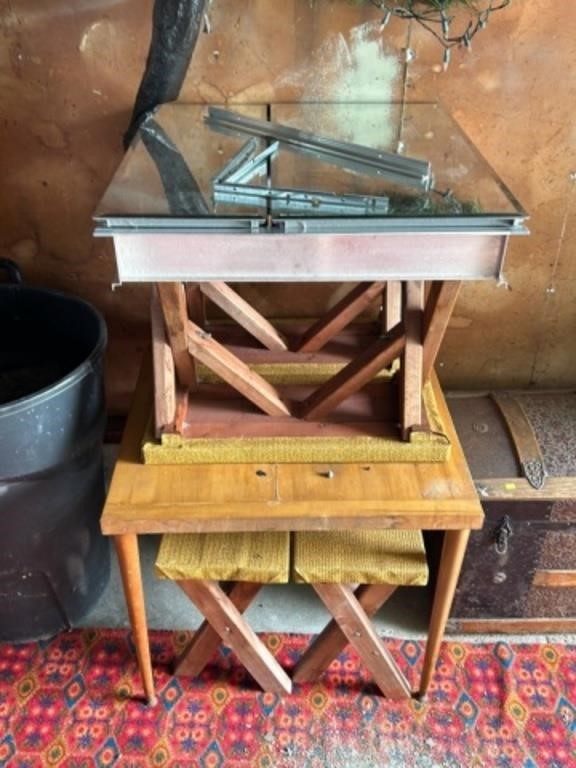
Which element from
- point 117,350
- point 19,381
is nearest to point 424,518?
point 19,381

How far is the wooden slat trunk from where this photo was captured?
139 centimetres

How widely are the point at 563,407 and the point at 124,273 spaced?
Answer: 107 centimetres

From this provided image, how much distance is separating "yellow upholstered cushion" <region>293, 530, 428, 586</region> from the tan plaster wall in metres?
0.68

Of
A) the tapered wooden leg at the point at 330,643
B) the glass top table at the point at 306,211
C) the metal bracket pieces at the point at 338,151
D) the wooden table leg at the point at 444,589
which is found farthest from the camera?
the tapered wooden leg at the point at 330,643

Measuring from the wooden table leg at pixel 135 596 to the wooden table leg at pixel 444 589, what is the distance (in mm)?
530

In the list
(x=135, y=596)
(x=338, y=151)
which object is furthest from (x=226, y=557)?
(x=338, y=151)

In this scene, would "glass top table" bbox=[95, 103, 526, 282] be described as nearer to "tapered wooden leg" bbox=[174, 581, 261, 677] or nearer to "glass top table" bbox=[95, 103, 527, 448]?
"glass top table" bbox=[95, 103, 527, 448]

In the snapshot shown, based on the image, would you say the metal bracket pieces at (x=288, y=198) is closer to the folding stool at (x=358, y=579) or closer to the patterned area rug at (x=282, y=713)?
the folding stool at (x=358, y=579)

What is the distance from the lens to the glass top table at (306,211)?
920mm

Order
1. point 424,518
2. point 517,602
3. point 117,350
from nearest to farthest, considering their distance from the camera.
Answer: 1. point 424,518
2. point 517,602
3. point 117,350

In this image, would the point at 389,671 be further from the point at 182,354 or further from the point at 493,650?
the point at 182,354

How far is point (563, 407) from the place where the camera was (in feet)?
5.19

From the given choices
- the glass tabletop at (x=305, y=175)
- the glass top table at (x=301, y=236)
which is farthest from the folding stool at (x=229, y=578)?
the glass tabletop at (x=305, y=175)

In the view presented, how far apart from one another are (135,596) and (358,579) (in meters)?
0.40
